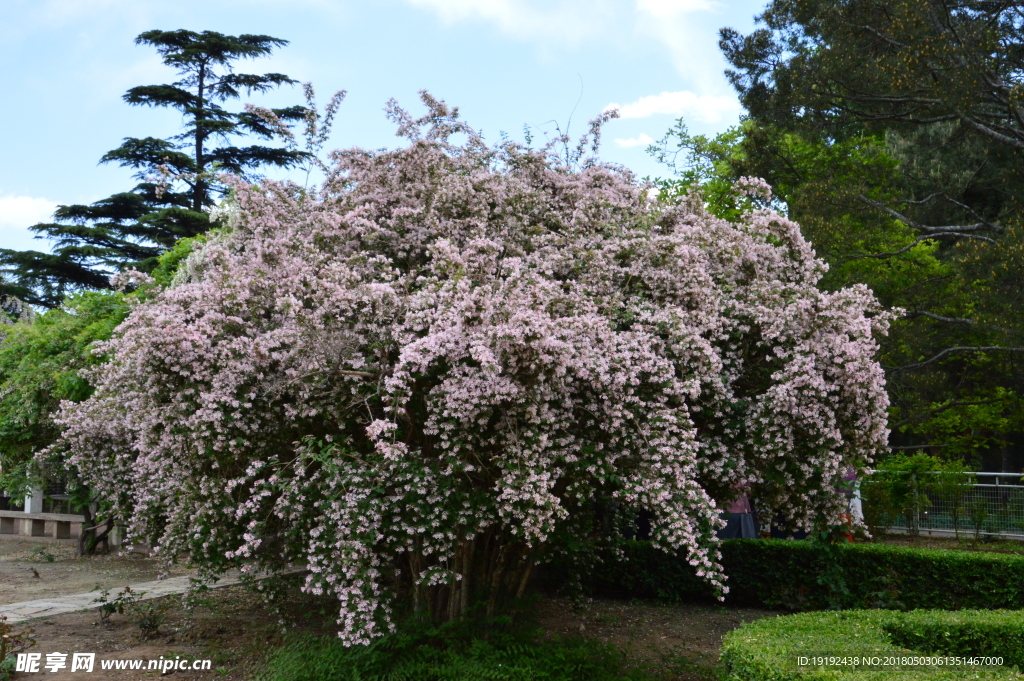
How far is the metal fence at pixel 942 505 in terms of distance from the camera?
17.1 meters

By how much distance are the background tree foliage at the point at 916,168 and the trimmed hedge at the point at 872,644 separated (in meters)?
9.52

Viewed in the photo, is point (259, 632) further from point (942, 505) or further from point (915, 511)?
point (942, 505)

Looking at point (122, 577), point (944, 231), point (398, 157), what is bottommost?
point (122, 577)

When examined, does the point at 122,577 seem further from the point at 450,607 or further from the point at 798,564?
the point at 798,564

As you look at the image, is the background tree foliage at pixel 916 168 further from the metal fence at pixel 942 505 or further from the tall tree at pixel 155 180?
the tall tree at pixel 155 180

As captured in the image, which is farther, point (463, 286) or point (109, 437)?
point (109, 437)

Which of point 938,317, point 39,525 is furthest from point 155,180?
point 938,317

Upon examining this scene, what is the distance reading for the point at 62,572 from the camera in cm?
1396

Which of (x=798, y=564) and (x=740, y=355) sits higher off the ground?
(x=740, y=355)

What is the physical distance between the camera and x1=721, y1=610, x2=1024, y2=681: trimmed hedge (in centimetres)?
551

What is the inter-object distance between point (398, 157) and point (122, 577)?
9.32 meters

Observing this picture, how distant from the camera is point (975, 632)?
719 centimetres

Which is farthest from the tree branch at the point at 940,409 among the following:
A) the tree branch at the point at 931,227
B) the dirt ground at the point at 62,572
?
the dirt ground at the point at 62,572

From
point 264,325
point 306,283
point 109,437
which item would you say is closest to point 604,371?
point 306,283
